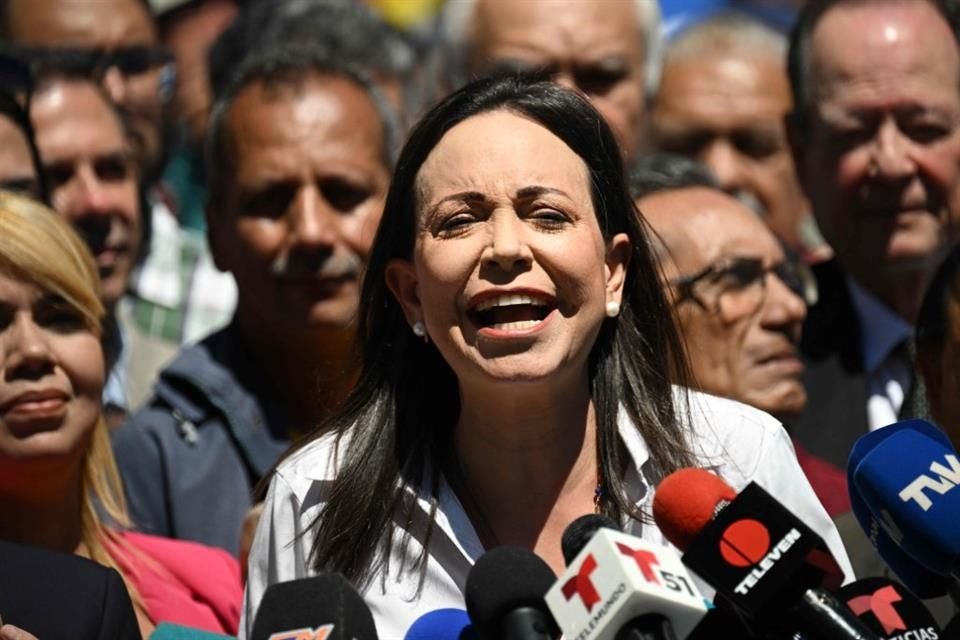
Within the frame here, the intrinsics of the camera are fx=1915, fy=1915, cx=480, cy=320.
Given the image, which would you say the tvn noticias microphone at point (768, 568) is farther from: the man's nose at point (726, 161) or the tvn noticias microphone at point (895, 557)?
the man's nose at point (726, 161)

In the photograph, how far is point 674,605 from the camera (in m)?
2.68

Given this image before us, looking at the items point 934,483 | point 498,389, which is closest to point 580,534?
point 934,483

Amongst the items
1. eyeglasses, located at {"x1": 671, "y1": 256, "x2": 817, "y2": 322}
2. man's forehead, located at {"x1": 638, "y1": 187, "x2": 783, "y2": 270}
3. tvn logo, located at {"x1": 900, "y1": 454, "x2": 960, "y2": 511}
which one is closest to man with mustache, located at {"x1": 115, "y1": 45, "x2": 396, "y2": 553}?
man's forehead, located at {"x1": 638, "y1": 187, "x2": 783, "y2": 270}

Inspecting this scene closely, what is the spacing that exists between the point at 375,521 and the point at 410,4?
17.9ft

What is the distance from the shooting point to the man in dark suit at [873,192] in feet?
18.4

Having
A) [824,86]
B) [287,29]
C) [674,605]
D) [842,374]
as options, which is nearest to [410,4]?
[287,29]

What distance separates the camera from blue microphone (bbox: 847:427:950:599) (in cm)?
317

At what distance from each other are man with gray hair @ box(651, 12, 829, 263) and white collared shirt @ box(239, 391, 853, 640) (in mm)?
3069

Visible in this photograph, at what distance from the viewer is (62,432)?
466 cm

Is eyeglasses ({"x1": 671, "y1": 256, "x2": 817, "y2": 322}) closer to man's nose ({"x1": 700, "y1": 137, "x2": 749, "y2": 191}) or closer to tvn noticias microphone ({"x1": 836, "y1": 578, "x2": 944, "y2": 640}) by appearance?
man's nose ({"x1": 700, "y1": 137, "x2": 749, "y2": 191})

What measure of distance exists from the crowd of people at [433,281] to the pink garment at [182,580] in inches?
0.4

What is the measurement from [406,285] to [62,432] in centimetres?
107

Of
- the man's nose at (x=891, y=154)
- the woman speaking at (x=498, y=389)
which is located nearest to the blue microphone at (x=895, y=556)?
the woman speaking at (x=498, y=389)

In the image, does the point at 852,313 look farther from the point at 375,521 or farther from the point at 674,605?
the point at 674,605
